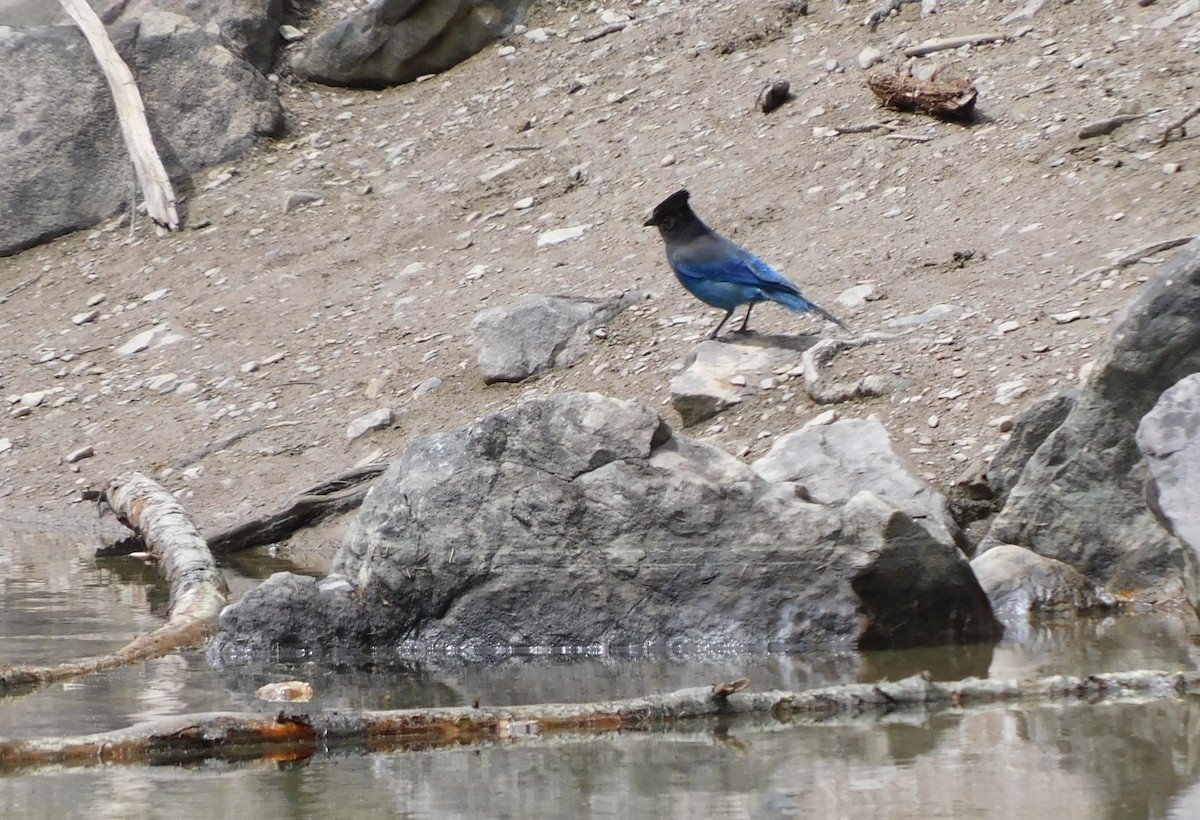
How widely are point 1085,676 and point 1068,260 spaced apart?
404cm

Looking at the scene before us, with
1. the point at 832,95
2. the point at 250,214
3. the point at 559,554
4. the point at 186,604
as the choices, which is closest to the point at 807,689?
the point at 559,554

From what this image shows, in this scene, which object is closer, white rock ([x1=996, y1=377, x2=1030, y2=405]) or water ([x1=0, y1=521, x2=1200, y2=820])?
water ([x1=0, y1=521, x2=1200, y2=820])

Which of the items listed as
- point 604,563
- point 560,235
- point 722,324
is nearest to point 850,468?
point 604,563

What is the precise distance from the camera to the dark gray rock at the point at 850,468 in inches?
233

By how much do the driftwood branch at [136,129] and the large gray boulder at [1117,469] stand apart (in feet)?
26.1

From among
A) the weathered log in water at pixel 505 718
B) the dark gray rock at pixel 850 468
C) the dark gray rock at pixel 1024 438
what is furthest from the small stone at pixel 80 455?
the weathered log in water at pixel 505 718

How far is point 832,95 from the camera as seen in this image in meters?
10.6

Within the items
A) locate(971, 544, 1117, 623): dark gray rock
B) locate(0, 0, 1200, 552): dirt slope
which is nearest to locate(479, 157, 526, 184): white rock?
locate(0, 0, 1200, 552): dirt slope

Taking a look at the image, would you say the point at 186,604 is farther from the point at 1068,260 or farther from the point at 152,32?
the point at 152,32

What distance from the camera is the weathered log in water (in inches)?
140

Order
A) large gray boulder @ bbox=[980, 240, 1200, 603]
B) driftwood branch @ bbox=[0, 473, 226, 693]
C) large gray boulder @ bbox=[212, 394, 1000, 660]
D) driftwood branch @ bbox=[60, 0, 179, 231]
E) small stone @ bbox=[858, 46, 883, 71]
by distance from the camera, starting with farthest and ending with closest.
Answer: driftwood branch @ bbox=[60, 0, 179, 231]
small stone @ bbox=[858, 46, 883, 71]
large gray boulder @ bbox=[980, 240, 1200, 603]
large gray boulder @ bbox=[212, 394, 1000, 660]
driftwood branch @ bbox=[0, 473, 226, 693]

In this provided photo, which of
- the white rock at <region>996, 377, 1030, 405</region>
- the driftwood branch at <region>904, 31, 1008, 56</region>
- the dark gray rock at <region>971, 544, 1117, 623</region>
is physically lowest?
the dark gray rock at <region>971, 544, 1117, 623</region>

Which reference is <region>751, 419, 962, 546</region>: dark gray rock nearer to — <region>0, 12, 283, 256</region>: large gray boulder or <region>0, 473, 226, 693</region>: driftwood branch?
<region>0, 473, 226, 693</region>: driftwood branch

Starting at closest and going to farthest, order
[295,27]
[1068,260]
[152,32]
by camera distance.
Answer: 1. [1068,260]
2. [152,32]
3. [295,27]
